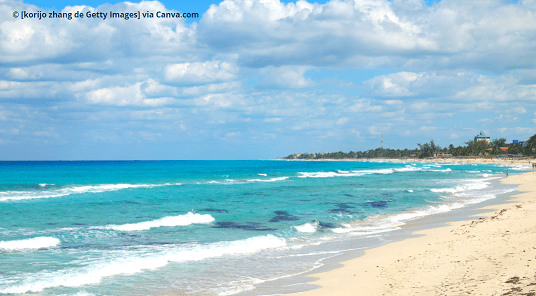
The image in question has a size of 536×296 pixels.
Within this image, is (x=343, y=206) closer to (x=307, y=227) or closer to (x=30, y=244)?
(x=307, y=227)

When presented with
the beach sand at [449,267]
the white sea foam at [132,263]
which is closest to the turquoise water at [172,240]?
the white sea foam at [132,263]

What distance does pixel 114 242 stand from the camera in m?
16.8

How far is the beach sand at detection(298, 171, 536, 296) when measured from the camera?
28.2 ft

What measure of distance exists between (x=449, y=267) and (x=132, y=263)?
31.4 feet

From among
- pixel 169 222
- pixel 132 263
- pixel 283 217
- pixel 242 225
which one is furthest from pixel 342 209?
pixel 132 263

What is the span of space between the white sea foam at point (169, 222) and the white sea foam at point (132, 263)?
18.2 feet

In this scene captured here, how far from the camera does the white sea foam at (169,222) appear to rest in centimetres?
2054

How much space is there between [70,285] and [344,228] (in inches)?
538

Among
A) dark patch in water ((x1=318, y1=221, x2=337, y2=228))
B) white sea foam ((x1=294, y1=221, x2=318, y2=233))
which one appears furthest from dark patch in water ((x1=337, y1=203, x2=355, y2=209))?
white sea foam ((x1=294, y1=221, x2=318, y2=233))

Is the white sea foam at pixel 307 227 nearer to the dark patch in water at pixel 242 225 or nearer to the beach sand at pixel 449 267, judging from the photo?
the dark patch in water at pixel 242 225

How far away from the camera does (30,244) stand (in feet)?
53.2

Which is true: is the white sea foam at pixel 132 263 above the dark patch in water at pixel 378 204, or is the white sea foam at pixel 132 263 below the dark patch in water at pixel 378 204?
above

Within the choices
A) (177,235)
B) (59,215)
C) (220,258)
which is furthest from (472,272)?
(59,215)

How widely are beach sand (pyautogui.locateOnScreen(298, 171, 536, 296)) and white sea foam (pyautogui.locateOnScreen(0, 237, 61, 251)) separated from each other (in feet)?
37.7
